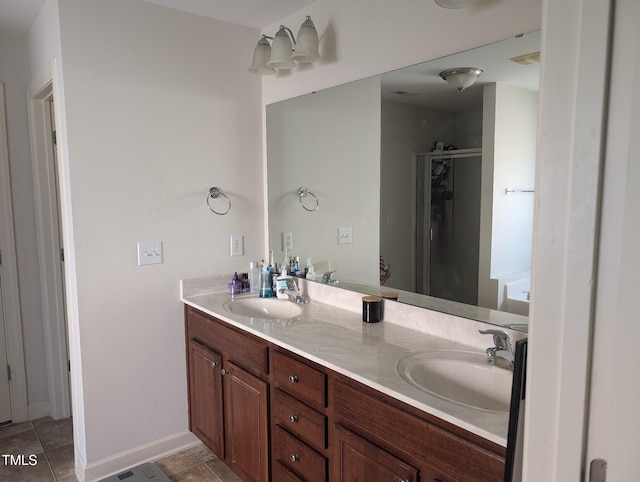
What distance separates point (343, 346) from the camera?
1.71 m

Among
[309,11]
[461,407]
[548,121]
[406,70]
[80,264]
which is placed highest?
[309,11]

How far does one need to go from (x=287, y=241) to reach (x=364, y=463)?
1450 mm

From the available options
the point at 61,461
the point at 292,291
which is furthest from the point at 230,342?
the point at 61,461

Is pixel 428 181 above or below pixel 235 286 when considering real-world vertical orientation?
above

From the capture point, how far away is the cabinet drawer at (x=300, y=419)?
164 cm

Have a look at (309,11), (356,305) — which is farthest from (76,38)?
(356,305)

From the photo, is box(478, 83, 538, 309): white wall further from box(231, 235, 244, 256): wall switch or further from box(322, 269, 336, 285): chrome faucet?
box(231, 235, 244, 256): wall switch

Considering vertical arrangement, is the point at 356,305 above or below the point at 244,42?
below

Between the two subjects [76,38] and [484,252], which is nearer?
[484,252]

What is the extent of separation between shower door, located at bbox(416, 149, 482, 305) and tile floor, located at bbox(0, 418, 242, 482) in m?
1.47

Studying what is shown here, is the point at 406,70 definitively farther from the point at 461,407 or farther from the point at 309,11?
the point at 461,407

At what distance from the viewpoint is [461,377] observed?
154cm

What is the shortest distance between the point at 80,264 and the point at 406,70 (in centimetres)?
170

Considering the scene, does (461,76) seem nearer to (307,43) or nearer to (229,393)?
(307,43)
